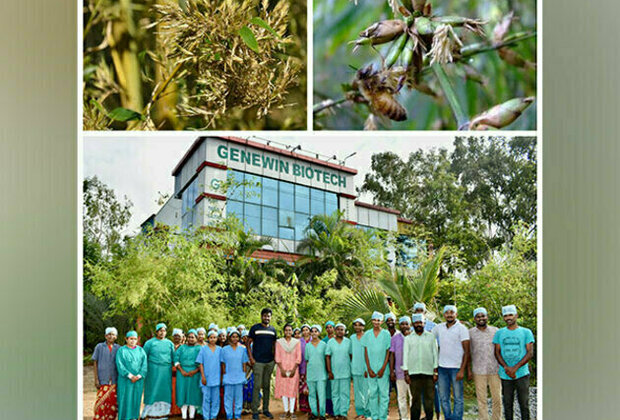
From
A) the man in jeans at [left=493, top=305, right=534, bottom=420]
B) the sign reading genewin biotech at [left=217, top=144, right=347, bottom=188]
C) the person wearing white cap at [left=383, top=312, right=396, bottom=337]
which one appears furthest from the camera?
the sign reading genewin biotech at [left=217, top=144, right=347, bottom=188]

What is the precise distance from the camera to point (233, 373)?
666cm

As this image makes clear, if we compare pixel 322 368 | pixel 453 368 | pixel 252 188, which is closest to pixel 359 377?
pixel 322 368

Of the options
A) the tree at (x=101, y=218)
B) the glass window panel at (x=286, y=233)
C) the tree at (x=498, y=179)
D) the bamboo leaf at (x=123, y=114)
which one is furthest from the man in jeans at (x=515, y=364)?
the bamboo leaf at (x=123, y=114)

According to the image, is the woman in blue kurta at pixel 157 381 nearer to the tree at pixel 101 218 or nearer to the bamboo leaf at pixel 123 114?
the tree at pixel 101 218

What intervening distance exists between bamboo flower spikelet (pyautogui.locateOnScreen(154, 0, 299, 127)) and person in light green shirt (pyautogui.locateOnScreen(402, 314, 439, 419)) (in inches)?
97.8

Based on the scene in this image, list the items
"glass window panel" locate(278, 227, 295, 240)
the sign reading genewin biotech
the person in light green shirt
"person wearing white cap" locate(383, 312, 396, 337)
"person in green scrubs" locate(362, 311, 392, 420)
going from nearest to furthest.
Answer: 1. the person in light green shirt
2. "person in green scrubs" locate(362, 311, 392, 420)
3. "person wearing white cap" locate(383, 312, 396, 337)
4. the sign reading genewin biotech
5. "glass window panel" locate(278, 227, 295, 240)

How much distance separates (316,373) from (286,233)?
1.31m

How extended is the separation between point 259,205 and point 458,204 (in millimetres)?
1839

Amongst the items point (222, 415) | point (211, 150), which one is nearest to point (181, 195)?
point (211, 150)

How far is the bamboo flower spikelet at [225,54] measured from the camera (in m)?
6.61

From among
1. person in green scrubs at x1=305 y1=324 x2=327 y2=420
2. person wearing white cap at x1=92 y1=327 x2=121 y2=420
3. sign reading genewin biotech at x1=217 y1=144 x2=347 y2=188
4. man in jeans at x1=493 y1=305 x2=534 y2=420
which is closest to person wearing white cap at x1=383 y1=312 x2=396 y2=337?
person in green scrubs at x1=305 y1=324 x2=327 y2=420

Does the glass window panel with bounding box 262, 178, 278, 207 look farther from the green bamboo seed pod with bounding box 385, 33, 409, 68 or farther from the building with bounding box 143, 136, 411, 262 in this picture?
the green bamboo seed pod with bounding box 385, 33, 409, 68

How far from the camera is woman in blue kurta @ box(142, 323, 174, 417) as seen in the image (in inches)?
259
